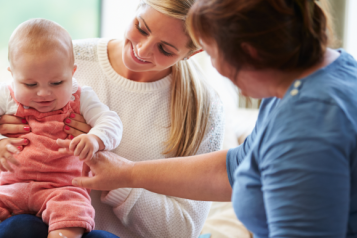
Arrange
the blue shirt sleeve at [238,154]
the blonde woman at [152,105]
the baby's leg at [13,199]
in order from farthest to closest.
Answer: the blonde woman at [152,105] → the baby's leg at [13,199] → the blue shirt sleeve at [238,154]

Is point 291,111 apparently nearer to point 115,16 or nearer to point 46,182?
point 46,182

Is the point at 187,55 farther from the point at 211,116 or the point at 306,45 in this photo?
the point at 306,45

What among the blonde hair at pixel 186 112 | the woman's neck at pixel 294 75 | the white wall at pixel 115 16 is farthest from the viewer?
the white wall at pixel 115 16

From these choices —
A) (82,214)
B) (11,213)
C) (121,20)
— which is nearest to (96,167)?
(82,214)

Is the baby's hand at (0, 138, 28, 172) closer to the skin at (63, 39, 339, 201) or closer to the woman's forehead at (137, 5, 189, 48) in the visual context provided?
the skin at (63, 39, 339, 201)

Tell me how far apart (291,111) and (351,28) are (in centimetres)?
313

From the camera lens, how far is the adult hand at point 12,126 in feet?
3.87

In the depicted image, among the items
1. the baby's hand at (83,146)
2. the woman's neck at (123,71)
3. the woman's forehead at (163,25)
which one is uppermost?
the woman's forehead at (163,25)

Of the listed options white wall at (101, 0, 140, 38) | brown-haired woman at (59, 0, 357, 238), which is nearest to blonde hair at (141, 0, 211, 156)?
brown-haired woman at (59, 0, 357, 238)

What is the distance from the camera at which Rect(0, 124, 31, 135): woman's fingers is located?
118 centimetres

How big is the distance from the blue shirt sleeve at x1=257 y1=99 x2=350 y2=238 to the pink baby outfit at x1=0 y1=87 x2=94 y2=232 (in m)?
0.67

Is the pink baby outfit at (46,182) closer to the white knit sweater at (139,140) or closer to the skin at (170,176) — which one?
the skin at (170,176)

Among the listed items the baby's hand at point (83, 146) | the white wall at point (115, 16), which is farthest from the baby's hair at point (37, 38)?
the white wall at point (115, 16)

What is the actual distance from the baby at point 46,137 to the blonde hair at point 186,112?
0.29 metres
